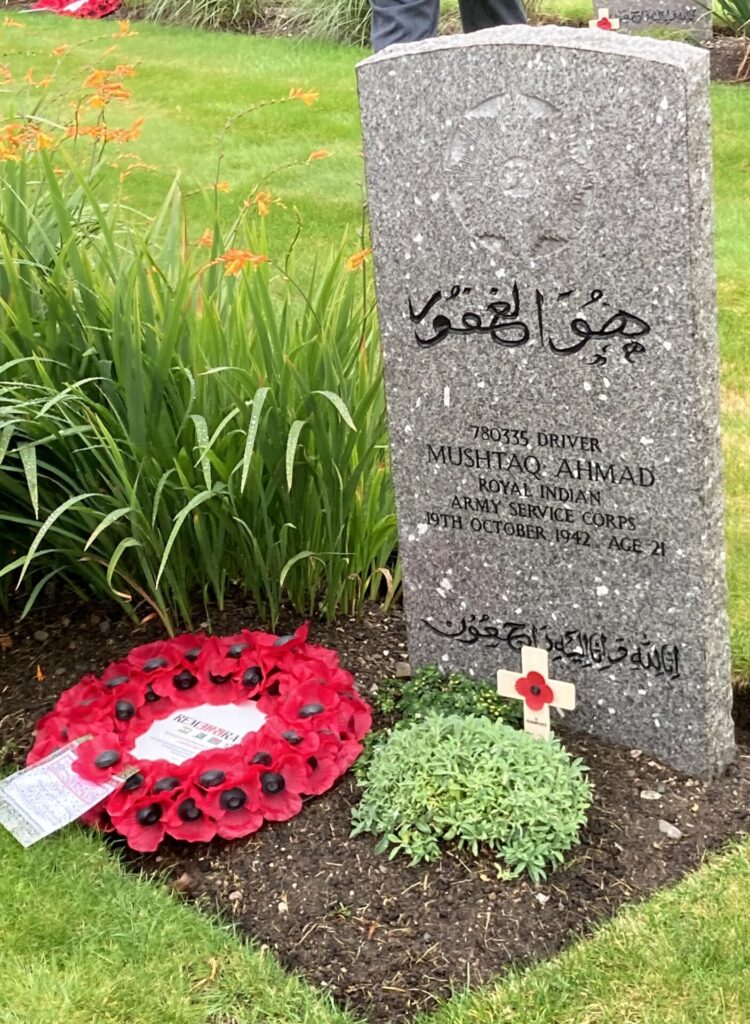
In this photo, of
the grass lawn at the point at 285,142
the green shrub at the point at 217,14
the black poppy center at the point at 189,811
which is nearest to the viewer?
the black poppy center at the point at 189,811

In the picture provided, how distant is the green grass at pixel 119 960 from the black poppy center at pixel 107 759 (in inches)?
7.2

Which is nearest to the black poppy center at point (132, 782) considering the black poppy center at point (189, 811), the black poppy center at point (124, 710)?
the black poppy center at point (189, 811)

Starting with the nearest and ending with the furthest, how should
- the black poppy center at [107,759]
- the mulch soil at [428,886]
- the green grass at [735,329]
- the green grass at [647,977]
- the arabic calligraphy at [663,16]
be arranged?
the green grass at [647,977] → the mulch soil at [428,886] → the black poppy center at [107,759] → the green grass at [735,329] → the arabic calligraphy at [663,16]

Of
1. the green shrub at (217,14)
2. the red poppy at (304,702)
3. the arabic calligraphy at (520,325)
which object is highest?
the arabic calligraphy at (520,325)

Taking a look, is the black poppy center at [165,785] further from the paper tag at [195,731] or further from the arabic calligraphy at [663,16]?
the arabic calligraphy at [663,16]

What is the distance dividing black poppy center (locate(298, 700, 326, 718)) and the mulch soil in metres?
0.16

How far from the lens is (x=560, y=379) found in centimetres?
259

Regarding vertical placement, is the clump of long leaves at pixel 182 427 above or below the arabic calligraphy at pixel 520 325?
below

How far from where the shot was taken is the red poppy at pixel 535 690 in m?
2.74

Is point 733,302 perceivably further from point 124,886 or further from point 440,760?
point 124,886

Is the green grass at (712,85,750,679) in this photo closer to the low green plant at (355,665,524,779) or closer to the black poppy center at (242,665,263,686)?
the low green plant at (355,665,524,779)

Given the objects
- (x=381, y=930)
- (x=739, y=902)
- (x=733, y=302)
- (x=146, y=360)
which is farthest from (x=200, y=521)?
(x=733, y=302)

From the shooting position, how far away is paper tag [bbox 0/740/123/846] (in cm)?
267

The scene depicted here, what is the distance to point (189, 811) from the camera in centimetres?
262
